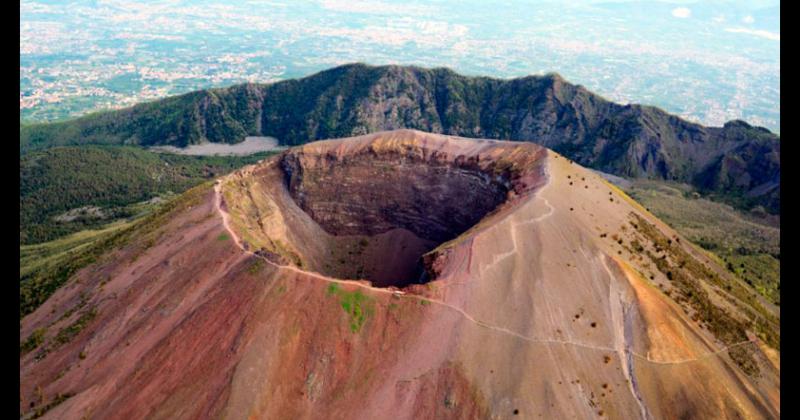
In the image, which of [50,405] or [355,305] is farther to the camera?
[355,305]

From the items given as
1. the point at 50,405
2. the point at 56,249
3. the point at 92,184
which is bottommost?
the point at 56,249

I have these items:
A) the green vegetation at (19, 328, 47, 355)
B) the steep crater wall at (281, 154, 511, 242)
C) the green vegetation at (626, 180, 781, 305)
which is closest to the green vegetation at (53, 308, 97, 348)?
the green vegetation at (19, 328, 47, 355)

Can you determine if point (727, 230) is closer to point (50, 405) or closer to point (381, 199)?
point (381, 199)

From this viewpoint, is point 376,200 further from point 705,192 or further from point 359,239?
point 705,192

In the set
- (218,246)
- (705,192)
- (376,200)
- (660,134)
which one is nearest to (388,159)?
(376,200)

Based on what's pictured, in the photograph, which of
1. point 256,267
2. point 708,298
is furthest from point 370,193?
point 708,298
